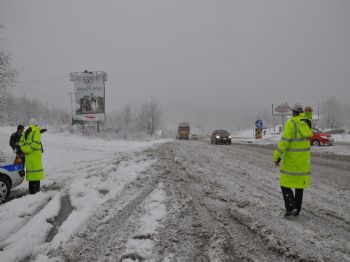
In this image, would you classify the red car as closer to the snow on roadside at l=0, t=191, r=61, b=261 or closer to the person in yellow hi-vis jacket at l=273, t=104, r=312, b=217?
the person in yellow hi-vis jacket at l=273, t=104, r=312, b=217

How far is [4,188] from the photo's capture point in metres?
5.23

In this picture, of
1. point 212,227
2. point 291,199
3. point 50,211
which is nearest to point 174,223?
point 212,227

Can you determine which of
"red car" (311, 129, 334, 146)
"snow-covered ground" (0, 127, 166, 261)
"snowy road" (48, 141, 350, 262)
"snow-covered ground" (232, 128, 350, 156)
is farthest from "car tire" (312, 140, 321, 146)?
"snow-covered ground" (0, 127, 166, 261)

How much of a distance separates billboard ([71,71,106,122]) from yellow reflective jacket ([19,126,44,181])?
25.3 meters

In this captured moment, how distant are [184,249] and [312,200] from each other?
345 centimetres

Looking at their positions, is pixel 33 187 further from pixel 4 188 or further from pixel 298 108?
pixel 298 108

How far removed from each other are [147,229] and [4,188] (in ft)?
13.6

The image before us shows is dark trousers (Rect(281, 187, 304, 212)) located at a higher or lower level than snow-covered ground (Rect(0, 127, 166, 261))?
higher

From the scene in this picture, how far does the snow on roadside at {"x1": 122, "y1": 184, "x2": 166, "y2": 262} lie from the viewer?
270cm

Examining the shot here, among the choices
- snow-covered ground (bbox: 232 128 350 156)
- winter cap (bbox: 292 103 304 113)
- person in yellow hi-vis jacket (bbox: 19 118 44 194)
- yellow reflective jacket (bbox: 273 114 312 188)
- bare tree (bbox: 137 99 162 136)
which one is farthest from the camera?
bare tree (bbox: 137 99 162 136)

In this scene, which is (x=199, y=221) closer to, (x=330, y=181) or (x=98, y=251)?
(x=98, y=251)

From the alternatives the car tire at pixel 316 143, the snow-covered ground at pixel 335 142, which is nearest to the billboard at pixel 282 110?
the snow-covered ground at pixel 335 142

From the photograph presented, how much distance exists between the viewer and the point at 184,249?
278cm

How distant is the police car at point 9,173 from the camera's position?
5.23 meters
